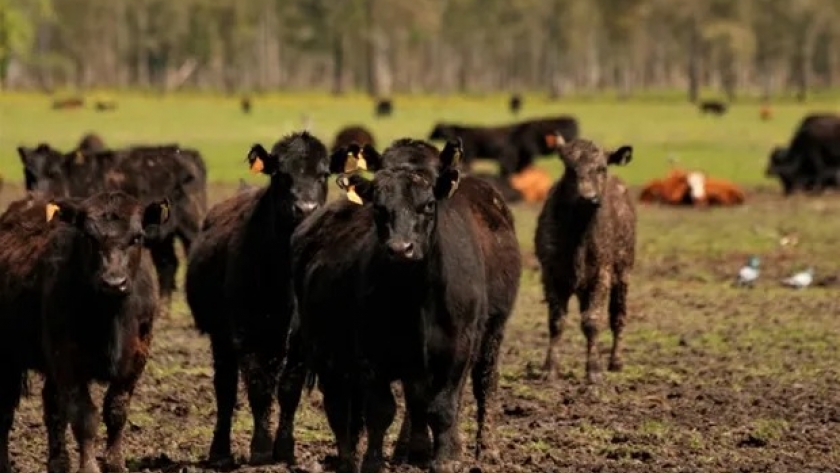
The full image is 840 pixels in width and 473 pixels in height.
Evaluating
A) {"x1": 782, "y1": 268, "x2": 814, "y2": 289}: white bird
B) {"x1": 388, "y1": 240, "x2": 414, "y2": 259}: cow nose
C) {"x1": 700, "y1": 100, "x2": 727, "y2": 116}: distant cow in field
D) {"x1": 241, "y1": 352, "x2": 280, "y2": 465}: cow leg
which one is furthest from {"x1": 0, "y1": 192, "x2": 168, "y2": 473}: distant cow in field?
{"x1": 700, "y1": 100, "x2": 727, "y2": 116}: distant cow in field

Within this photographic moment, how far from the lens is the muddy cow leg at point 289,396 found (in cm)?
973

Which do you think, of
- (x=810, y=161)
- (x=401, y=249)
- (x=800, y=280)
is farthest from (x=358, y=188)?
(x=810, y=161)

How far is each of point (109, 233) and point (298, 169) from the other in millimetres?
1564

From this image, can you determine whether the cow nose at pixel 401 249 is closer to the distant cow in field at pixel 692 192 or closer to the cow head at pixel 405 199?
the cow head at pixel 405 199

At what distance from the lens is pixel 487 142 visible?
41.6m

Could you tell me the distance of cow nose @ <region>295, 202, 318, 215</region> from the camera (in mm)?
9812

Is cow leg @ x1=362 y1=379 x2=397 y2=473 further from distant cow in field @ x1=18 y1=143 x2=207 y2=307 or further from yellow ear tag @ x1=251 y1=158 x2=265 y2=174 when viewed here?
distant cow in field @ x1=18 y1=143 x2=207 y2=307

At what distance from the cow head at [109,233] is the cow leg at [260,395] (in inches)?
47.6

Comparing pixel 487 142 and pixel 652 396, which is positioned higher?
pixel 487 142

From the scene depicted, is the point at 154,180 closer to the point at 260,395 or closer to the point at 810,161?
the point at 260,395

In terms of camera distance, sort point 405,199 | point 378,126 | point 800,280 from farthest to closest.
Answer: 1. point 378,126
2. point 800,280
3. point 405,199

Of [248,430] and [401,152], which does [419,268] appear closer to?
[401,152]

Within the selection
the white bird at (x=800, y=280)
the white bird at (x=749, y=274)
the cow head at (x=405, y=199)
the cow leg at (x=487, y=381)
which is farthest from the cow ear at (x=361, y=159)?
the white bird at (x=800, y=280)

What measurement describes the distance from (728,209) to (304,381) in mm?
20491
